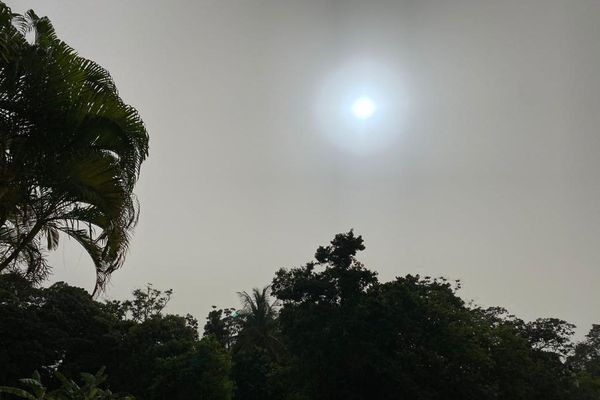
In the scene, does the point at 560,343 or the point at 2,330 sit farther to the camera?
the point at 560,343

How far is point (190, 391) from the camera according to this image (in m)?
22.6

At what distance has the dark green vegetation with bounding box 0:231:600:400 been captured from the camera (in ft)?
66.8

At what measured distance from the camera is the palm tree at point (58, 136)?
12.3 feet

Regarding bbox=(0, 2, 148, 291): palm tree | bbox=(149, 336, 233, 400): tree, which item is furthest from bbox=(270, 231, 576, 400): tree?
bbox=(0, 2, 148, 291): palm tree

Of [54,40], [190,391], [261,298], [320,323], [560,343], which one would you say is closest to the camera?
[54,40]

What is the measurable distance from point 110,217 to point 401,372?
712 inches

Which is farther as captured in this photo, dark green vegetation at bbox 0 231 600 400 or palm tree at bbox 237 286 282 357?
palm tree at bbox 237 286 282 357

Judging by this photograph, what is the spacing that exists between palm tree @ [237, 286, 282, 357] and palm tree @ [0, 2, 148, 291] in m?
31.8

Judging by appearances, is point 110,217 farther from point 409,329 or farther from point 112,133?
point 409,329

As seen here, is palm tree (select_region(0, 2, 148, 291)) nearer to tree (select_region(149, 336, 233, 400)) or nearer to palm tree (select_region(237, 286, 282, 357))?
tree (select_region(149, 336, 233, 400))

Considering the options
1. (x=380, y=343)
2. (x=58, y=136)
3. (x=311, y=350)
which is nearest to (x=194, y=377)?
(x=311, y=350)

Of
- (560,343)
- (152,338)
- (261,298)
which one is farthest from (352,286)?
(560,343)

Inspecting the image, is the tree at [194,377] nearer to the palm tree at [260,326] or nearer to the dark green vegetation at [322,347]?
the dark green vegetation at [322,347]

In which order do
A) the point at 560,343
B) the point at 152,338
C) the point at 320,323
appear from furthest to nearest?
the point at 560,343, the point at 152,338, the point at 320,323
